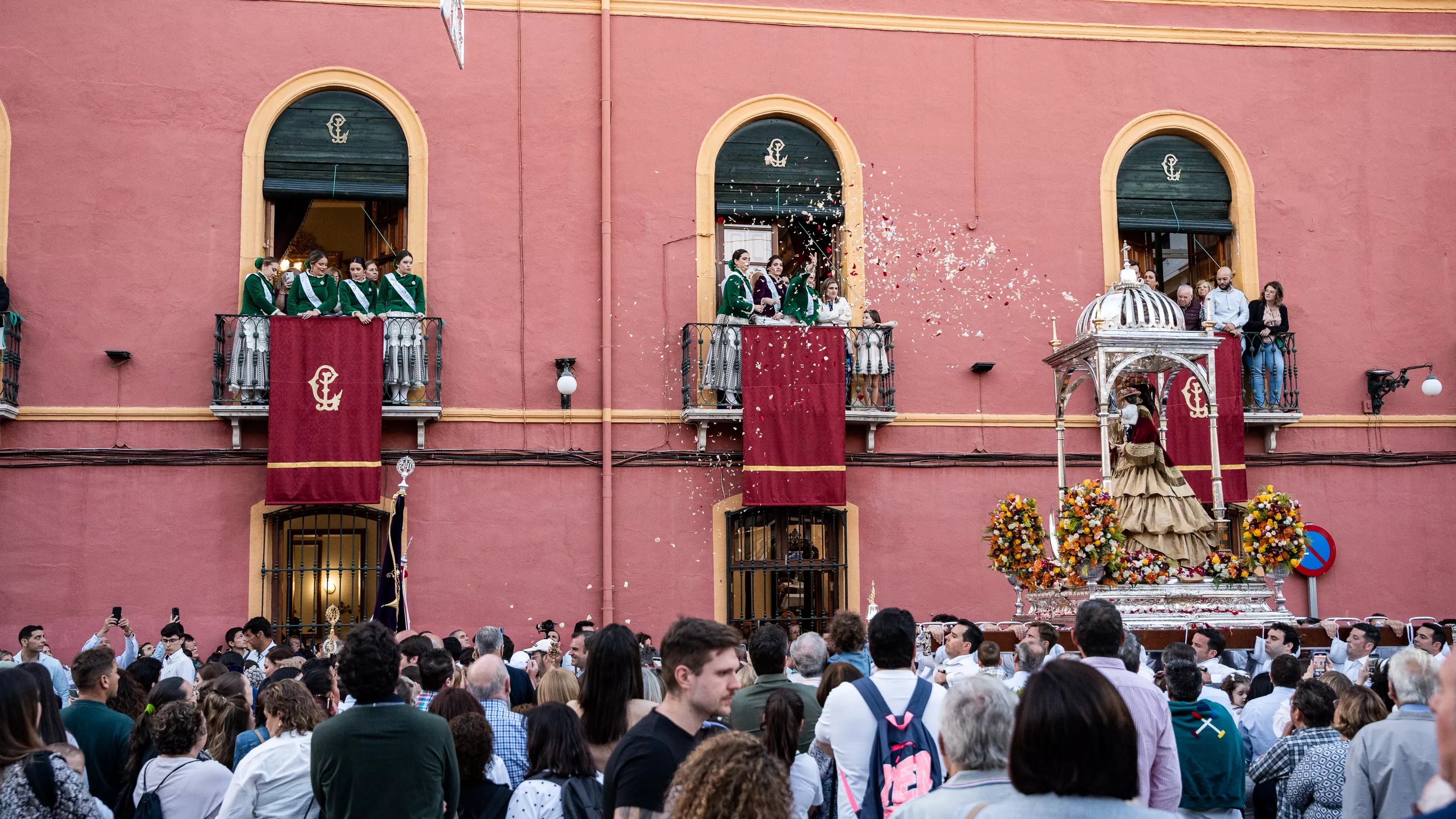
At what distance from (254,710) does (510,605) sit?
302 inches

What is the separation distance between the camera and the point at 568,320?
48.3 feet

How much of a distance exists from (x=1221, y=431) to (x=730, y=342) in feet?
18.4

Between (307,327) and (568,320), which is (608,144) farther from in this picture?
(307,327)

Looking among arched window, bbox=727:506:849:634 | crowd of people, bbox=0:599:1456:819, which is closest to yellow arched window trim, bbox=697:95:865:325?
arched window, bbox=727:506:849:634

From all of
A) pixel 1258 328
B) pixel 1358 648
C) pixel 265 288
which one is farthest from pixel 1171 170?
pixel 265 288

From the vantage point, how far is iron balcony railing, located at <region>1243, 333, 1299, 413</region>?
15516mm

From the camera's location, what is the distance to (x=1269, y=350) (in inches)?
610

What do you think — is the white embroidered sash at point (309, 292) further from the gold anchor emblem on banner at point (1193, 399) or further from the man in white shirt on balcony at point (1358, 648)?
the man in white shirt on balcony at point (1358, 648)

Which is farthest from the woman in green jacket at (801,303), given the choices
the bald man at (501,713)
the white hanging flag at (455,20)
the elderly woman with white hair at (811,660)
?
the bald man at (501,713)

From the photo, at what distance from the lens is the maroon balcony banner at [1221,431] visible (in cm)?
1519

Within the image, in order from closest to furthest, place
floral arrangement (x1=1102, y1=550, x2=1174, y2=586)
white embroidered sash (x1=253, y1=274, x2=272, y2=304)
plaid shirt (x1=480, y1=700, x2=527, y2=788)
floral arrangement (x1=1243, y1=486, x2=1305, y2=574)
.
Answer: plaid shirt (x1=480, y1=700, x2=527, y2=788)
floral arrangement (x1=1102, y1=550, x2=1174, y2=586)
floral arrangement (x1=1243, y1=486, x2=1305, y2=574)
white embroidered sash (x1=253, y1=274, x2=272, y2=304)

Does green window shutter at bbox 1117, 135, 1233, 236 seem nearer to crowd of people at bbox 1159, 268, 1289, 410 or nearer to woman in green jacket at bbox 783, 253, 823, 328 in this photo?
crowd of people at bbox 1159, 268, 1289, 410

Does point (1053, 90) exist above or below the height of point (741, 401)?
above

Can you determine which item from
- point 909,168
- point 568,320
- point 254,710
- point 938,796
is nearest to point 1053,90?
point 909,168
